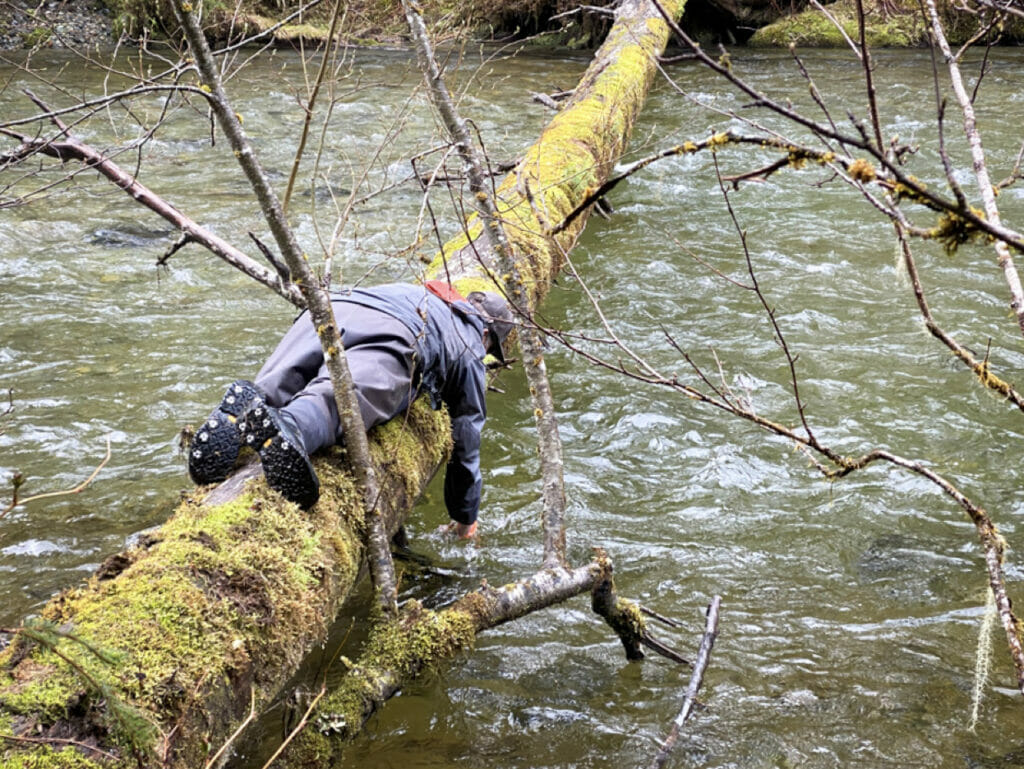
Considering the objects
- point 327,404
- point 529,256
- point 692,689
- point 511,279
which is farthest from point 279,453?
point 529,256

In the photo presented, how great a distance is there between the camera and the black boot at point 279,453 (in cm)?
336

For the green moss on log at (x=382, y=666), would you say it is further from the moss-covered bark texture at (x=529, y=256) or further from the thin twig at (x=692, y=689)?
the thin twig at (x=692, y=689)

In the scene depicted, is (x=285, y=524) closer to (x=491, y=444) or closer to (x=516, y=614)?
(x=516, y=614)

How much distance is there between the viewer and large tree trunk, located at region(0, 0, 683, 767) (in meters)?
2.25

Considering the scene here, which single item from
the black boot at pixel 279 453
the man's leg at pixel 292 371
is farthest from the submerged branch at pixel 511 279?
the black boot at pixel 279 453

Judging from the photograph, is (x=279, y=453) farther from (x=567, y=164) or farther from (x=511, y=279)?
(x=567, y=164)

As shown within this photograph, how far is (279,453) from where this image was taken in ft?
11.0

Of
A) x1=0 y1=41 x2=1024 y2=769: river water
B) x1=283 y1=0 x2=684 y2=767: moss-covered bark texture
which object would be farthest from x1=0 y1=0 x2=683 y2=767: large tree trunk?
x1=0 y1=41 x2=1024 y2=769: river water

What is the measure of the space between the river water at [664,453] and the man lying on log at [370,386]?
1.62 feet

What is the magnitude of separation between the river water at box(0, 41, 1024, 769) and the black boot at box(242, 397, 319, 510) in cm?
82

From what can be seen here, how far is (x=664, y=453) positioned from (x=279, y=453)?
3230 mm

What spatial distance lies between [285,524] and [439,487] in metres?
2.47

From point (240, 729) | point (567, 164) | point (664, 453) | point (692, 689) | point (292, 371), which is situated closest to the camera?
point (240, 729)

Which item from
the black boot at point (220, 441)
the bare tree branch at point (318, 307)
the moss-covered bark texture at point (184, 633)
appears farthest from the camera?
the black boot at point (220, 441)
